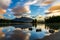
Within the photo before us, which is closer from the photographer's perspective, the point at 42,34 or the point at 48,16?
the point at 48,16

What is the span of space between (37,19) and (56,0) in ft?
2.91

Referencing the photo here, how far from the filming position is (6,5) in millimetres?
4527

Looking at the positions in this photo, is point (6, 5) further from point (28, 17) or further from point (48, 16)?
point (48, 16)

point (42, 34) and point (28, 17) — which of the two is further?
point (42, 34)

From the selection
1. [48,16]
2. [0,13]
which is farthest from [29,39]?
[0,13]

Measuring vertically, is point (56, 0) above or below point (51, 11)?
above

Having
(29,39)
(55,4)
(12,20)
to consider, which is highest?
(55,4)

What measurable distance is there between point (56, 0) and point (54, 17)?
0.59 m

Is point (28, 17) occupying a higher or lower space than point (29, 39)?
higher

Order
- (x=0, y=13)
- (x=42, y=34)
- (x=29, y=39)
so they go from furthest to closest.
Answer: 1. (x=42, y=34)
2. (x=0, y=13)
3. (x=29, y=39)

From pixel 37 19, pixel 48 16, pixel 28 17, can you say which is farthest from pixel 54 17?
pixel 28 17

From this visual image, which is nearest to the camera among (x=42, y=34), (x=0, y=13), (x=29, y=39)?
(x=29, y=39)

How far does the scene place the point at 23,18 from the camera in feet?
14.4

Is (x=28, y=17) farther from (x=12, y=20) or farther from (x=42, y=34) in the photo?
(x=42, y=34)
